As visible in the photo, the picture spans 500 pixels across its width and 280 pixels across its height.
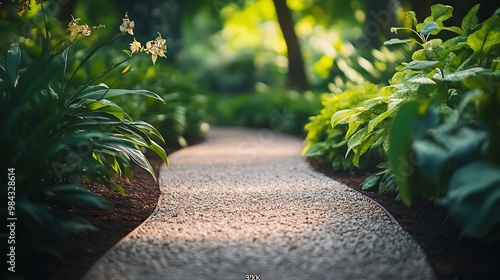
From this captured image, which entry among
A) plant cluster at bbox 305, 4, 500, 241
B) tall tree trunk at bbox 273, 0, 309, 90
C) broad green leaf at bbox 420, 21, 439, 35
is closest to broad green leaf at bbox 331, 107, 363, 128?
plant cluster at bbox 305, 4, 500, 241

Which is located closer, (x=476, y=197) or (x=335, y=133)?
(x=476, y=197)

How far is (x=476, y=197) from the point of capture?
240 cm

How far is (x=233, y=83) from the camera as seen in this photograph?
16.7 metres

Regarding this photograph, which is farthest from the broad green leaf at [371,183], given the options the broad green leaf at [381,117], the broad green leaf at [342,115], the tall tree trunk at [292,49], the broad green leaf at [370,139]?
the tall tree trunk at [292,49]

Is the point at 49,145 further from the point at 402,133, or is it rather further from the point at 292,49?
the point at 292,49

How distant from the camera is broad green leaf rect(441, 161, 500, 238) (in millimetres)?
2260

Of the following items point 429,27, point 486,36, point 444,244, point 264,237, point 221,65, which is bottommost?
point 444,244

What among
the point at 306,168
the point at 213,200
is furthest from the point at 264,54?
the point at 213,200

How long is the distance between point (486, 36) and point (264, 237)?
200 cm

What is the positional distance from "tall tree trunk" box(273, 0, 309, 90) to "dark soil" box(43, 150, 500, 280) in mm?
6943

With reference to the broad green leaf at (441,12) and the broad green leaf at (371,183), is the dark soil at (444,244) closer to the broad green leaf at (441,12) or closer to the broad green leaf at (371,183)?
the broad green leaf at (371,183)

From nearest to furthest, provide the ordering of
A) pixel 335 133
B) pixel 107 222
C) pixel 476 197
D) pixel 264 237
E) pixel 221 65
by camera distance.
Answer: pixel 476 197
pixel 264 237
pixel 107 222
pixel 335 133
pixel 221 65

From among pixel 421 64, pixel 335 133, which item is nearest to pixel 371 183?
pixel 335 133

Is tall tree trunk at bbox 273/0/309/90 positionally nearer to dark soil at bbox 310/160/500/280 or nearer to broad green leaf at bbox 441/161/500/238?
dark soil at bbox 310/160/500/280
